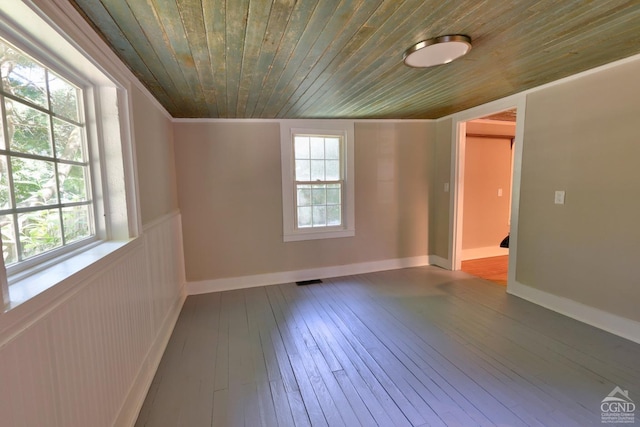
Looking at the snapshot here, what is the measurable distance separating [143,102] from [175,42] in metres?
0.80

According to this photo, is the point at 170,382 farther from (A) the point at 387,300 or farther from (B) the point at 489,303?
(B) the point at 489,303

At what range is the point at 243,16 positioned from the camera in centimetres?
140

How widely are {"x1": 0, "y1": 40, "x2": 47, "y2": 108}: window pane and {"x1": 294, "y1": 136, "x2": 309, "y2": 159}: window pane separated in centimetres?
264

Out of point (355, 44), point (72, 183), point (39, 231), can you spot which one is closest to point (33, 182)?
point (39, 231)

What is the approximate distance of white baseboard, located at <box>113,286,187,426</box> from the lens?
4.88ft

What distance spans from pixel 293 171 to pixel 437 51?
2239mm

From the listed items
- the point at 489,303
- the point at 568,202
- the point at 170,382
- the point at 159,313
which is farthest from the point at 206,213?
the point at 568,202

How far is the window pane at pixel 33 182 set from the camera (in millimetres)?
1030

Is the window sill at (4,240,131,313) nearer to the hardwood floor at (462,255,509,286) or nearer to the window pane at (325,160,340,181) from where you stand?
the window pane at (325,160,340,181)

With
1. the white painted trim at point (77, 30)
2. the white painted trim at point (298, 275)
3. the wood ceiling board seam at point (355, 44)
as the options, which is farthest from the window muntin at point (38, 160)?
the white painted trim at point (298, 275)

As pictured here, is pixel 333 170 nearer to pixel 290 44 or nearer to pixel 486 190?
pixel 290 44

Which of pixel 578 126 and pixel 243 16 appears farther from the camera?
pixel 578 126

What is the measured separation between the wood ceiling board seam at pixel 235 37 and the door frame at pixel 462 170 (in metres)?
2.83

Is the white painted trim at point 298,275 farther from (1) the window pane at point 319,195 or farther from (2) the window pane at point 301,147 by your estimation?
(2) the window pane at point 301,147
